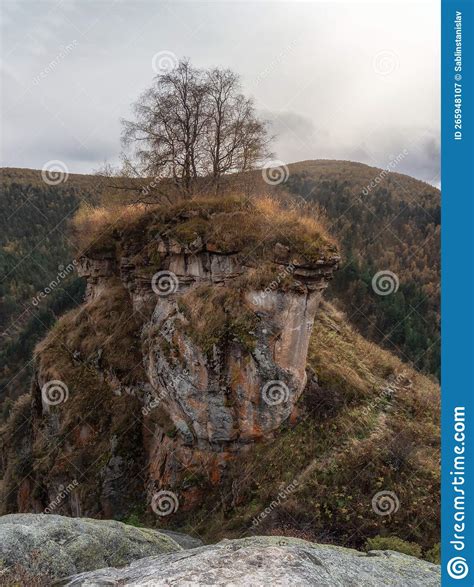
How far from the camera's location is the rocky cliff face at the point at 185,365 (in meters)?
14.1

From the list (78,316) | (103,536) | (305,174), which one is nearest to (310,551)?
(103,536)

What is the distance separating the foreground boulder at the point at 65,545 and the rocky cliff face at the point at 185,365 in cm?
658

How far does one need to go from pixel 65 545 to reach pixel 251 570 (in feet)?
11.8

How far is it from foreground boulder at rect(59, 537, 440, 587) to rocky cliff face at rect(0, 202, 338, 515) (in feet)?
28.4


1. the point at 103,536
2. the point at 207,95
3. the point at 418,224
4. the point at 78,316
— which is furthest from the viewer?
the point at 418,224

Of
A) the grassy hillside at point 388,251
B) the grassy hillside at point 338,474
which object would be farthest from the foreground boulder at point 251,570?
the grassy hillside at point 388,251

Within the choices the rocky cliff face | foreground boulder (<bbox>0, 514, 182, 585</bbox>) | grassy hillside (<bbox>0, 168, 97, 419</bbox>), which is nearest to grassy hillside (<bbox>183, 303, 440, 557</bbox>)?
the rocky cliff face

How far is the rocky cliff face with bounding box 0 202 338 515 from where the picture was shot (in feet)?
46.3

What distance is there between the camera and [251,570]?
14.4 feet

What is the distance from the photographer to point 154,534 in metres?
8.05

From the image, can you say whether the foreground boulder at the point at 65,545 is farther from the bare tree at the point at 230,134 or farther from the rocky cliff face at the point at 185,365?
the bare tree at the point at 230,134

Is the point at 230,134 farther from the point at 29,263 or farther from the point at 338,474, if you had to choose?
the point at 29,263
